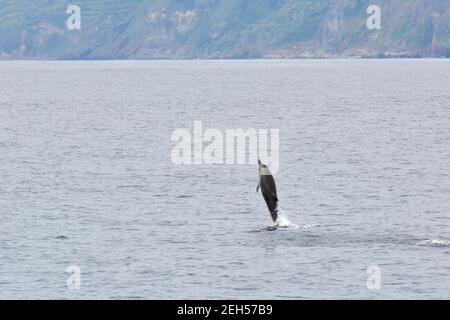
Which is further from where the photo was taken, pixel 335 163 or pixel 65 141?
pixel 65 141

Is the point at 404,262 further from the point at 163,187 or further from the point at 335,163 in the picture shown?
the point at 335,163

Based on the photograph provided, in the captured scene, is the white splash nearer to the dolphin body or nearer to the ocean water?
the ocean water

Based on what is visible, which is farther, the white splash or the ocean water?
the white splash

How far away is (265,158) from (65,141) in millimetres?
25832

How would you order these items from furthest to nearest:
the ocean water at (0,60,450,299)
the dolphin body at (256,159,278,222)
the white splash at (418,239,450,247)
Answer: the dolphin body at (256,159,278,222)
the white splash at (418,239,450,247)
the ocean water at (0,60,450,299)

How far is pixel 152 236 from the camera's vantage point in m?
53.4

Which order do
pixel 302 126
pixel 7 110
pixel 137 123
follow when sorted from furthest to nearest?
1. pixel 7 110
2. pixel 137 123
3. pixel 302 126

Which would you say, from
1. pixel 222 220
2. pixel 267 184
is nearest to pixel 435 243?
pixel 267 184

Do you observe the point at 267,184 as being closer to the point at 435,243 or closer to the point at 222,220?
the point at 222,220

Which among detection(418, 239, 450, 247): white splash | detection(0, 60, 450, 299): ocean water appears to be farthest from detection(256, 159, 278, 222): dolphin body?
detection(418, 239, 450, 247): white splash

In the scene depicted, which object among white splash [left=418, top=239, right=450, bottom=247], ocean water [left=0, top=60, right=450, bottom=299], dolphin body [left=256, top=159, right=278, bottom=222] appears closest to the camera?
ocean water [left=0, top=60, right=450, bottom=299]

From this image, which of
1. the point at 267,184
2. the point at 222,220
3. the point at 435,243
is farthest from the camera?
the point at 222,220

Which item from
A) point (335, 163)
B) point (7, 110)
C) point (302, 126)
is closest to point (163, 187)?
Result: point (335, 163)

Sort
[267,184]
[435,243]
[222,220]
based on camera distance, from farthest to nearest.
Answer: [222,220] → [267,184] → [435,243]
